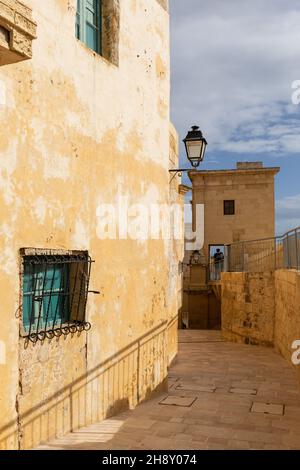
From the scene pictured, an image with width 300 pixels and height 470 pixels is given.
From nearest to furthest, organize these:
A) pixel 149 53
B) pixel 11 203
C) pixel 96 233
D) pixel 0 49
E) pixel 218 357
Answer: pixel 0 49
pixel 11 203
pixel 96 233
pixel 149 53
pixel 218 357

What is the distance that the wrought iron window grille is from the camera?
4.95 m

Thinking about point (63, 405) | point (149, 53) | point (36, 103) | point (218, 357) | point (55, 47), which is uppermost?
point (149, 53)

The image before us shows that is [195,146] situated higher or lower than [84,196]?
higher

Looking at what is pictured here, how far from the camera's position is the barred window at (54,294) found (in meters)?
4.96

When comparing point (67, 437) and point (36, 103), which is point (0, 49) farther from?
point (67, 437)

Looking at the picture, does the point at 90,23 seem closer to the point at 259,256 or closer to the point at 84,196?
the point at 84,196

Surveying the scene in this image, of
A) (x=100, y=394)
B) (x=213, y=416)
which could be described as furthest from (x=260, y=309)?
(x=100, y=394)

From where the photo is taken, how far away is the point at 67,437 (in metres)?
5.32

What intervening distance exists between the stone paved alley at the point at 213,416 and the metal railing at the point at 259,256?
3.37 m

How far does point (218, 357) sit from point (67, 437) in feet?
27.2

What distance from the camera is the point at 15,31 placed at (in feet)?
12.1

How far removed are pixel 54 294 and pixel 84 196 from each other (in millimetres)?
1335

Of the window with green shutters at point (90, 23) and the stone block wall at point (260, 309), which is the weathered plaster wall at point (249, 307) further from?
the window with green shutters at point (90, 23)
